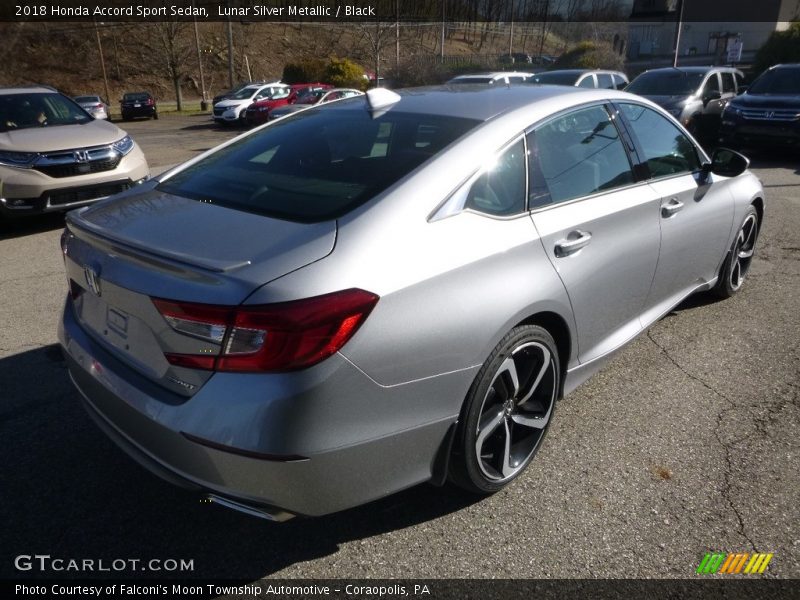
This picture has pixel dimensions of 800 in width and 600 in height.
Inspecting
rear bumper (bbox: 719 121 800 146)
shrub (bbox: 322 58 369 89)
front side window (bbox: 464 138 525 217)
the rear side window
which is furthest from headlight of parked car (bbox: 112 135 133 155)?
shrub (bbox: 322 58 369 89)

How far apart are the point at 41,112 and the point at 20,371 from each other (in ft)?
16.9

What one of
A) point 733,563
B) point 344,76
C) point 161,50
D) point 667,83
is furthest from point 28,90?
point 161,50

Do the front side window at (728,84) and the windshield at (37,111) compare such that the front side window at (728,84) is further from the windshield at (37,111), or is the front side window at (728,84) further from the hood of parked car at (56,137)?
the windshield at (37,111)

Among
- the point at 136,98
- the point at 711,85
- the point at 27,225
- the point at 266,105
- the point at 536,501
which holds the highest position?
the point at 711,85

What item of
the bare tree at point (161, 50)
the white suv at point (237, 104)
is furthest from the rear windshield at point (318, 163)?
the bare tree at point (161, 50)

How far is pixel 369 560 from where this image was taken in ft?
7.72

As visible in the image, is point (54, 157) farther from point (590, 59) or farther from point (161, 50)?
point (161, 50)

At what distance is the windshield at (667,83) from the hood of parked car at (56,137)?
10.3m

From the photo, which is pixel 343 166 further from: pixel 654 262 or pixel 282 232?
pixel 654 262

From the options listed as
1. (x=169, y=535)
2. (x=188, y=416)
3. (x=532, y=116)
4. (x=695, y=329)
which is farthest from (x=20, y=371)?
(x=695, y=329)

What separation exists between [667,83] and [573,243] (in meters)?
12.3

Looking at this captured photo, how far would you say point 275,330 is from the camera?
1872mm

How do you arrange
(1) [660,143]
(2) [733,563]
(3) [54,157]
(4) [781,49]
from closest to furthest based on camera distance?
(2) [733,563]
(1) [660,143]
(3) [54,157]
(4) [781,49]

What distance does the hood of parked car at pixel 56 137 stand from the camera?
6727 millimetres
